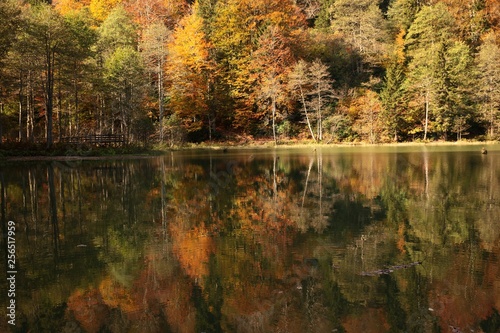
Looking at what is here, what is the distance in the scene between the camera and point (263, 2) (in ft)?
198

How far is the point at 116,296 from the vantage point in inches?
274

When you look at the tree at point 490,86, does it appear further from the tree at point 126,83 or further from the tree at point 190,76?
the tree at point 126,83

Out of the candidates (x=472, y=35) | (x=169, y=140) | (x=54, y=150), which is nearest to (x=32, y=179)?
(x=54, y=150)

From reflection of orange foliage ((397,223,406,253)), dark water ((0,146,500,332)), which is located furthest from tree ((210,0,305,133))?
reflection of orange foliage ((397,223,406,253))

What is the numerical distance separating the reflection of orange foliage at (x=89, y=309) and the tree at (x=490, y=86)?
58.0 meters

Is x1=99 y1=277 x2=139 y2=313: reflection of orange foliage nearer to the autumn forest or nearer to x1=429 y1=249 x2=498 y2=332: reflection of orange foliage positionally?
x1=429 y1=249 x2=498 y2=332: reflection of orange foliage

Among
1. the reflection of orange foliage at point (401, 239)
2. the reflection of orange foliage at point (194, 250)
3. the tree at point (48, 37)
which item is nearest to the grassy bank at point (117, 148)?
the tree at point (48, 37)

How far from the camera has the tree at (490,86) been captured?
178 ft

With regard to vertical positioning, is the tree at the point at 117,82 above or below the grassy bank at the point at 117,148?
above

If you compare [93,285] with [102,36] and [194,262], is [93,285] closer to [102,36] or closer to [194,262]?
[194,262]

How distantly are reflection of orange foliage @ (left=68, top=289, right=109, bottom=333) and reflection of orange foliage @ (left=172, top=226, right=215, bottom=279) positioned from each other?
169cm

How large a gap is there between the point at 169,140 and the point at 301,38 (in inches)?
997

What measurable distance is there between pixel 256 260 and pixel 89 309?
3.35 m

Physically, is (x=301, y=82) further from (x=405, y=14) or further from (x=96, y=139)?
(x=96, y=139)
